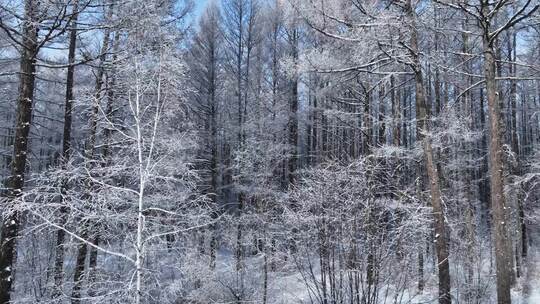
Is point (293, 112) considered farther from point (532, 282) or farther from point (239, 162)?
point (532, 282)

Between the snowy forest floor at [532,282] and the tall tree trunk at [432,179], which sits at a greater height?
the tall tree trunk at [432,179]

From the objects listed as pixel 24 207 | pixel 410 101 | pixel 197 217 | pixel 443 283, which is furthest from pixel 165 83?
pixel 410 101

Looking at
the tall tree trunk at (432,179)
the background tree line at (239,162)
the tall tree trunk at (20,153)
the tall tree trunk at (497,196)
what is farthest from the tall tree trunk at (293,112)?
the tall tree trunk at (20,153)

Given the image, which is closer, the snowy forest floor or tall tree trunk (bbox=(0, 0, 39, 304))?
tall tree trunk (bbox=(0, 0, 39, 304))


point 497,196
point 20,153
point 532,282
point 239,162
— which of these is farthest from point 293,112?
point 20,153

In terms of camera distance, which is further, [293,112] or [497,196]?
[293,112]

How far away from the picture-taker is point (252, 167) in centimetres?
1520

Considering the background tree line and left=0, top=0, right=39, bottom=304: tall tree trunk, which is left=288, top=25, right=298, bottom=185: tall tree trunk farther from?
left=0, top=0, right=39, bottom=304: tall tree trunk

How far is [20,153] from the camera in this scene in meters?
6.30

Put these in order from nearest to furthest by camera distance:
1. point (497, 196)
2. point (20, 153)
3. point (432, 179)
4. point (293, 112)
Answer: point (20, 153)
point (497, 196)
point (432, 179)
point (293, 112)

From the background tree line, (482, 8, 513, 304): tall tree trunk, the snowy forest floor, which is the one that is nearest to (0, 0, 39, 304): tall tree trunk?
the background tree line

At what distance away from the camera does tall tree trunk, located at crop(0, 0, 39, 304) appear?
583cm

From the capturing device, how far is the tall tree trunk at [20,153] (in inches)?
229

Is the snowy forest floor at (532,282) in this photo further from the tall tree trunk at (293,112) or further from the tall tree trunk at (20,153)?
the tall tree trunk at (20,153)
